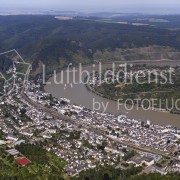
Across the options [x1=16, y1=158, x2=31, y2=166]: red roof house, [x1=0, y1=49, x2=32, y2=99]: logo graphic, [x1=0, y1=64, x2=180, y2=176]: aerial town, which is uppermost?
[x1=0, y1=49, x2=32, y2=99]: logo graphic

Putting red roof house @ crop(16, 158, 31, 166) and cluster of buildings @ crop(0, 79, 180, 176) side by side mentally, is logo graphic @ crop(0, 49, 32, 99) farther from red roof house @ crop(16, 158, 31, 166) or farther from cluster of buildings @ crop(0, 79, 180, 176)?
red roof house @ crop(16, 158, 31, 166)

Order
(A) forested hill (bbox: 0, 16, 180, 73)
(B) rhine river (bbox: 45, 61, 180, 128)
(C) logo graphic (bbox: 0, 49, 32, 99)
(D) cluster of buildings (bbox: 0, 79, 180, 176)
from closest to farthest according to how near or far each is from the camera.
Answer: (D) cluster of buildings (bbox: 0, 79, 180, 176) < (B) rhine river (bbox: 45, 61, 180, 128) < (C) logo graphic (bbox: 0, 49, 32, 99) < (A) forested hill (bbox: 0, 16, 180, 73)

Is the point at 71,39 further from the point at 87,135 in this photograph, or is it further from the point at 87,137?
the point at 87,137

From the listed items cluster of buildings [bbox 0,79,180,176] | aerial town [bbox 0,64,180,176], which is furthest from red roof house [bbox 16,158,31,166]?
cluster of buildings [bbox 0,79,180,176]

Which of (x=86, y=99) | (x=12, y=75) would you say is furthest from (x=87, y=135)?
(x=12, y=75)

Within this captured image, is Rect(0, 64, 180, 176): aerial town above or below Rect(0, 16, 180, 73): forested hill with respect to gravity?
below

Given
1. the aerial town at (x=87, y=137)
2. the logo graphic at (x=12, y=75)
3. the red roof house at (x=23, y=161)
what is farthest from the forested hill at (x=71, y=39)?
the red roof house at (x=23, y=161)

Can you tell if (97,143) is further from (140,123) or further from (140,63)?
(140,63)
